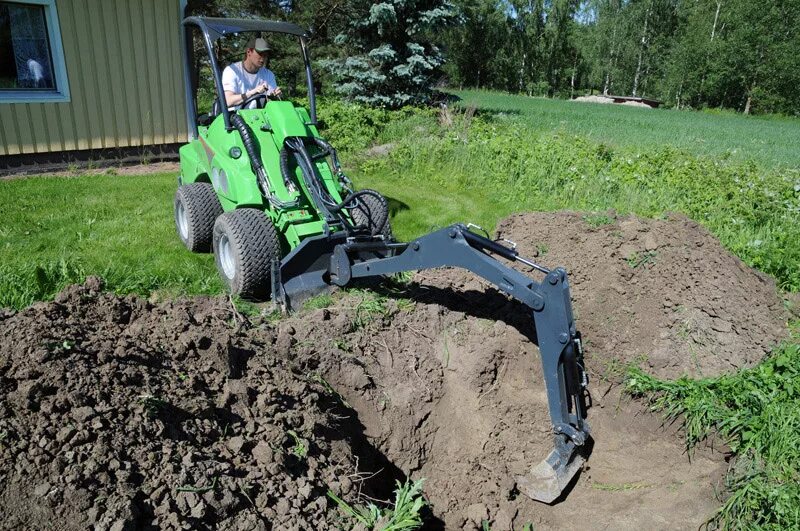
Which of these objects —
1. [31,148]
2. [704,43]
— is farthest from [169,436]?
[704,43]

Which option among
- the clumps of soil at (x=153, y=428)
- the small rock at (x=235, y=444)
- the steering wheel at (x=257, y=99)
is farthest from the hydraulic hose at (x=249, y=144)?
the small rock at (x=235, y=444)

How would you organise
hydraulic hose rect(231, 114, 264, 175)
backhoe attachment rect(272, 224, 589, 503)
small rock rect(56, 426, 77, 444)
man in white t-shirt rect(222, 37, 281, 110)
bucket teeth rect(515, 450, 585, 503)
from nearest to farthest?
small rock rect(56, 426, 77, 444) → backhoe attachment rect(272, 224, 589, 503) → bucket teeth rect(515, 450, 585, 503) → hydraulic hose rect(231, 114, 264, 175) → man in white t-shirt rect(222, 37, 281, 110)

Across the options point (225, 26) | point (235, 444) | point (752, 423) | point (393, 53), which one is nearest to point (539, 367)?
point (752, 423)

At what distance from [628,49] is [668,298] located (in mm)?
51408

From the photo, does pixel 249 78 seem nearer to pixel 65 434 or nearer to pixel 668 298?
pixel 65 434

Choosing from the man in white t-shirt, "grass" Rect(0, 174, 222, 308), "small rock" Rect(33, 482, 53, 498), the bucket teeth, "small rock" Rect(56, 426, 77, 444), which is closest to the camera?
"small rock" Rect(33, 482, 53, 498)

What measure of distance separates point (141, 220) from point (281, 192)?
2514 millimetres

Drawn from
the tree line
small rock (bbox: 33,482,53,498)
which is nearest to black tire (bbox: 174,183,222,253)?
small rock (bbox: 33,482,53,498)

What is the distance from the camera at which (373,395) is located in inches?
163

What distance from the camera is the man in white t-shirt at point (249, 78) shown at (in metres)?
5.29

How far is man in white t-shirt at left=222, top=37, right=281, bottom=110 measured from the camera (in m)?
5.29

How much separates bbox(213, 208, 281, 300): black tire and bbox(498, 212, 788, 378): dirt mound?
2362mm

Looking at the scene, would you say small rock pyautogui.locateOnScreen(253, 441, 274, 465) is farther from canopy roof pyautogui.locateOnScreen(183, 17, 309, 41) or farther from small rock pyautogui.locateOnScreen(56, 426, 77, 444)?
canopy roof pyautogui.locateOnScreen(183, 17, 309, 41)

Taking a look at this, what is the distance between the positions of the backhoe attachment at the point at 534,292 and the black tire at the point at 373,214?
1.71ft
